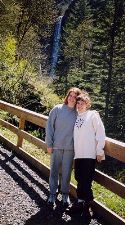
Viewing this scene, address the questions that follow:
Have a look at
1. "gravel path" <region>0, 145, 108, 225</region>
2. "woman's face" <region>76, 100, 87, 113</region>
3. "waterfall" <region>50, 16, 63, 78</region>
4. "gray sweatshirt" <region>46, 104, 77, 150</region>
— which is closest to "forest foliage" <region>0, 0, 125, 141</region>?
"waterfall" <region>50, 16, 63, 78</region>

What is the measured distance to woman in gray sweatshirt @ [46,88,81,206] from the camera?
6.66 m

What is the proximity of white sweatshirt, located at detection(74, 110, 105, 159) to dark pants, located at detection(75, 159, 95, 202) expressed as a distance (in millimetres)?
107

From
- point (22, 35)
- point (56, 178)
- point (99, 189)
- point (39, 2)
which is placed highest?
point (39, 2)

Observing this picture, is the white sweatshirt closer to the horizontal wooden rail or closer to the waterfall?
the horizontal wooden rail

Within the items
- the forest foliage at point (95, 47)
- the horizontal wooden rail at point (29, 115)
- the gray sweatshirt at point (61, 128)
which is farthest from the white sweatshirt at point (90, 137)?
the forest foliage at point (95, 47)

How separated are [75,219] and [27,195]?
1.30 m

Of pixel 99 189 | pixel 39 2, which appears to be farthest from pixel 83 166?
pixel 39 2

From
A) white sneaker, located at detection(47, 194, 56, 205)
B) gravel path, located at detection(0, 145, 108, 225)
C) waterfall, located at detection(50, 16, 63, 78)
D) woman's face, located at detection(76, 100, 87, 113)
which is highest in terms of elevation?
waterfall, located at detection(50, 16, 63, 78)

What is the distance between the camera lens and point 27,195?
7207mm

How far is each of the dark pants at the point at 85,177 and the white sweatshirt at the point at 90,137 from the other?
0.35 ft

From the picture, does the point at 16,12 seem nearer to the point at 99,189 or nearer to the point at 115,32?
the point at 115,32

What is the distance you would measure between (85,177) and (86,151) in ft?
1.31

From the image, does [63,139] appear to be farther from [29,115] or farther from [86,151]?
[29,115]

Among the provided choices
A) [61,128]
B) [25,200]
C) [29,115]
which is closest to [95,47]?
[29,115]
